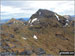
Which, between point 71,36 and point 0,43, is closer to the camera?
point 0,43

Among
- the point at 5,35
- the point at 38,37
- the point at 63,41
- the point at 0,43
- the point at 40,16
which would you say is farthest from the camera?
the point at 40,16

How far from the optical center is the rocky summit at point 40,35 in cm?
4925

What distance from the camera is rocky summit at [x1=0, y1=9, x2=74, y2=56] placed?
162 feet

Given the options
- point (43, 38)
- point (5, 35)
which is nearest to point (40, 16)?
point (43, 38)

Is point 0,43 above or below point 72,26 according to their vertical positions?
above

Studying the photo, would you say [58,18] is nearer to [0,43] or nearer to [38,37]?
[38,37]

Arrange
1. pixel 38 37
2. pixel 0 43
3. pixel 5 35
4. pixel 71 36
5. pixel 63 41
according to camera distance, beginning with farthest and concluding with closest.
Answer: pixel 71 36 < pixel 63 41 < pixel 38 37 < pixel 5 35 < pixel 0 43

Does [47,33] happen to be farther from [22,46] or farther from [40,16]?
[22,46]

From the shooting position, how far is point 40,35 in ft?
258

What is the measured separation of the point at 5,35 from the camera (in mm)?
55406

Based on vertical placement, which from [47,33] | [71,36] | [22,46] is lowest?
[71,36]

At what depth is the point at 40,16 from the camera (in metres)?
97.0

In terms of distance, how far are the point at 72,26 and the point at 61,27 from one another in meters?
13.4

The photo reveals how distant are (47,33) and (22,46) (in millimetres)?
34504
